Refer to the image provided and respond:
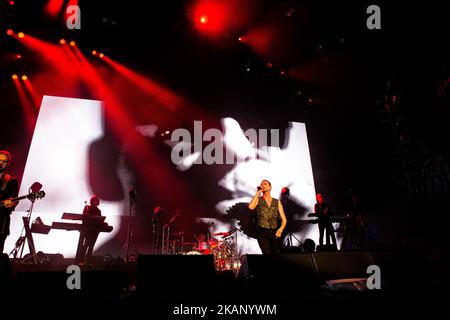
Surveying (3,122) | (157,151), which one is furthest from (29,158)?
(157,151)

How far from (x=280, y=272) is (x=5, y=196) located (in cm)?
371

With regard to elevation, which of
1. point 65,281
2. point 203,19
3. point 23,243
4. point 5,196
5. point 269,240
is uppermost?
point 203,19

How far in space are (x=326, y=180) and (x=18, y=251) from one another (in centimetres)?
796

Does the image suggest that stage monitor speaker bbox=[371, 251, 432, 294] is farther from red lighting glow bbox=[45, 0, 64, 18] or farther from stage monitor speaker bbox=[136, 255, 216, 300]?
red lighting glow bbox=[45, 0, 64, 18]

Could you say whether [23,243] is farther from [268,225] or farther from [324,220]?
[324,220]

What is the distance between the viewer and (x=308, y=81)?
8.89 metres

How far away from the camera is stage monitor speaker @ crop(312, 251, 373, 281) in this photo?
9.26ft

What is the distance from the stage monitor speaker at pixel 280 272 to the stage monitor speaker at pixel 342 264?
0.08 meters

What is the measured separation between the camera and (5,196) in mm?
4105

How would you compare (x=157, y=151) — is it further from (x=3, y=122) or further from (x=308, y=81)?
(x=308, y=81)

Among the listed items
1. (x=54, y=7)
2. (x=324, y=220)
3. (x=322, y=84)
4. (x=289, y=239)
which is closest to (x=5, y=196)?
(x=54, y=7)

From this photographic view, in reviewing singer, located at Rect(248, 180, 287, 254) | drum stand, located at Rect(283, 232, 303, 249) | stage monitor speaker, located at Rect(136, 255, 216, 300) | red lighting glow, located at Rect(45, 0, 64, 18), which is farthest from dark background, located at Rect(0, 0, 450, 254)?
stage monitor speaker, located at Rect(136, 255, 216, 300)

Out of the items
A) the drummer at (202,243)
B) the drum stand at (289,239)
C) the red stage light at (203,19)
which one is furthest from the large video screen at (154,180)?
the red stage light at (203,19)

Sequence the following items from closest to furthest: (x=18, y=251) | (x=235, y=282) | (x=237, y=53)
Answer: (x=235, y=282) → (x=18, y=251) → (x=237, y=53)
